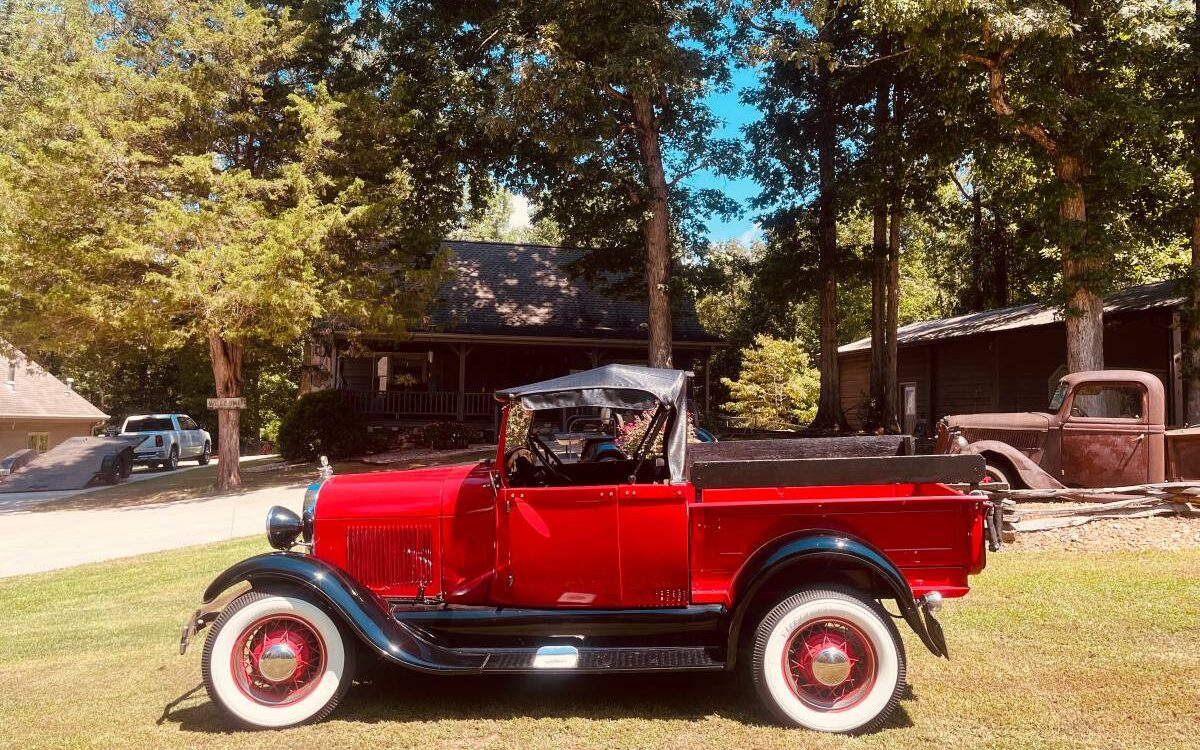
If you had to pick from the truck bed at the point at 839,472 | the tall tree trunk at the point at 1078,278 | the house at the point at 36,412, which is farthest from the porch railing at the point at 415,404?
the truck bed at the point at 839,472

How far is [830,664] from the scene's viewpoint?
4.04 m

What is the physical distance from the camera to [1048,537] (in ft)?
28.6

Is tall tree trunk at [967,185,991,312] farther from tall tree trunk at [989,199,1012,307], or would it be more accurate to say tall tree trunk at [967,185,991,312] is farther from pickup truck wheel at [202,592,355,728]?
pickup truck wheel at [202,592,355,728]

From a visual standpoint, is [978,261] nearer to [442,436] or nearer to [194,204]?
[442,436]

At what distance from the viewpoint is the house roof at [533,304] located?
1000 inches

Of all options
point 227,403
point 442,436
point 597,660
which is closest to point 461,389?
point 442,436

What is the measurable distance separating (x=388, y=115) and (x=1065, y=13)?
41.6ft

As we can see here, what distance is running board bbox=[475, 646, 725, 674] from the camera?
13.1 ft

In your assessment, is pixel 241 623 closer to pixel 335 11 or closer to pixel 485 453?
pixel 485 453

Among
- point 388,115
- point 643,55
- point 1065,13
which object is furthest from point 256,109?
point 1065,13

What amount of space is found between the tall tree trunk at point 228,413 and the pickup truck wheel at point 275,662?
49.4ft

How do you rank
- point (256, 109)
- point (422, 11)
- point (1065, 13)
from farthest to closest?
point (422, 11) → point (256, 109) → point (1065, 13)

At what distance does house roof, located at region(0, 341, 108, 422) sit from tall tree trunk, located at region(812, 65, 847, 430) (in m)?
26.4

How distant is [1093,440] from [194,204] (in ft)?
52.1
